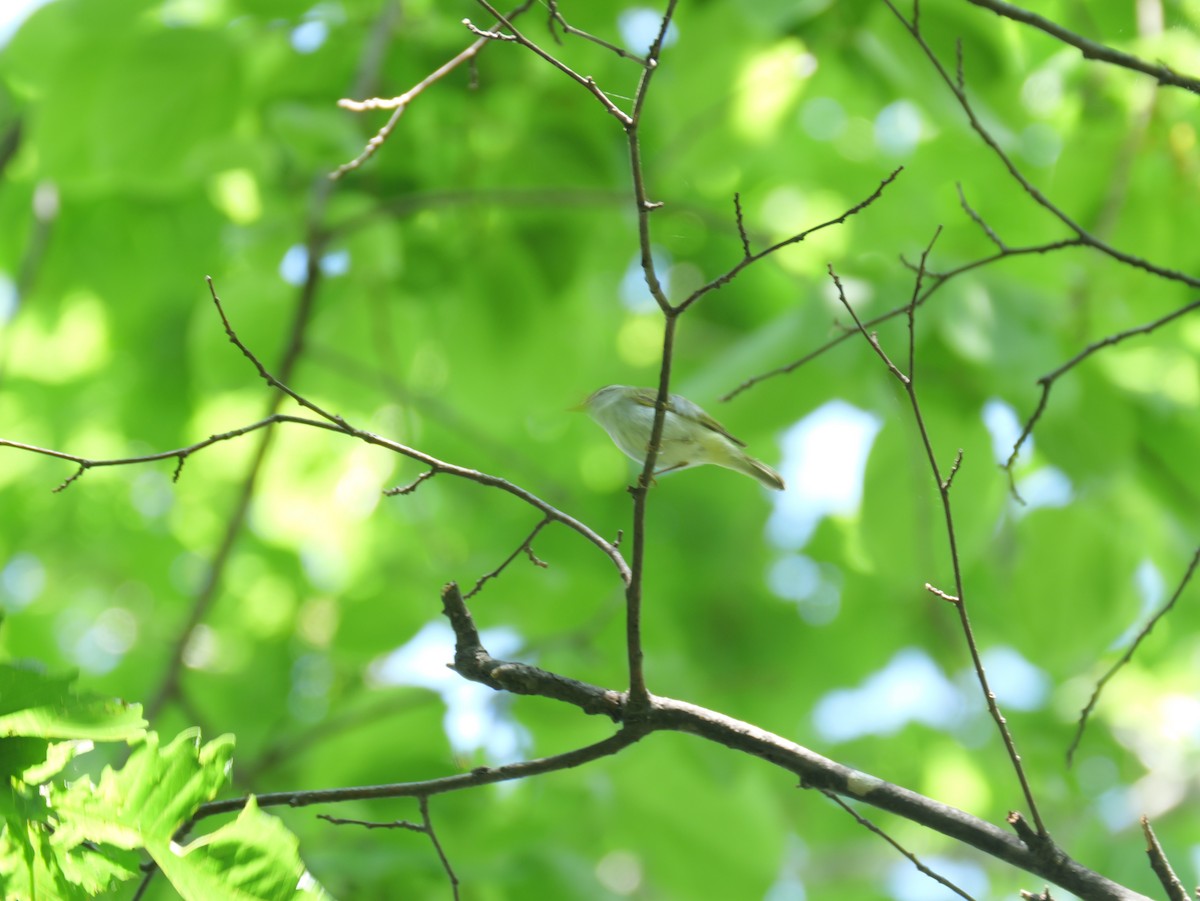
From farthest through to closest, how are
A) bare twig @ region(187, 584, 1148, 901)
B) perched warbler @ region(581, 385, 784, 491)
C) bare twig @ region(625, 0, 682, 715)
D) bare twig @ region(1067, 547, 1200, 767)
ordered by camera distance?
perched warbler @ region(581, 385, 784, 491) → bare twig @ region(1067, 547, 1200, 767) → bare twig @ region(187, 584, 1148, 901) → bare twig @ region(625, 0, 682, 715)

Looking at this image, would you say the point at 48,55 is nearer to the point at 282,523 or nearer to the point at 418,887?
the point at 418,887

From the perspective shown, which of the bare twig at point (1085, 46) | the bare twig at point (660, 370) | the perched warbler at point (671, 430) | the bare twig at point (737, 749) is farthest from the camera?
the perched warbler at point (671, 430)


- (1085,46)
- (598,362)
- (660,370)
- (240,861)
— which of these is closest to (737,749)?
(660,370)

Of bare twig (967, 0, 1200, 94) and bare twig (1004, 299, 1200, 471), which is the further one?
bare twig (1004, 299, 1200, 471)

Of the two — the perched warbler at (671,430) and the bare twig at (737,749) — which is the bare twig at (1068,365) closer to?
the perched warbler at (671,430)

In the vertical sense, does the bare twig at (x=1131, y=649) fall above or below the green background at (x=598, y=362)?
below

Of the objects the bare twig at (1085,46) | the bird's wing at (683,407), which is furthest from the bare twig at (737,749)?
the bare twig at (1085,46)

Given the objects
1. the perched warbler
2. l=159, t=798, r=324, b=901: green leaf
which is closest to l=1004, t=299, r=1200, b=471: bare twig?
the perched warbler

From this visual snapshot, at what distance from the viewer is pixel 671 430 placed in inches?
92.5

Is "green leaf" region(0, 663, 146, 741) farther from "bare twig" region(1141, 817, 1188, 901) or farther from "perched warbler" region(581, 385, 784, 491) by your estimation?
"bare twig" region(1141, 817, 1188, 901)

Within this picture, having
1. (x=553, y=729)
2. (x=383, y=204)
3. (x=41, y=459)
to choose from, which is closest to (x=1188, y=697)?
(x=553, y=729)

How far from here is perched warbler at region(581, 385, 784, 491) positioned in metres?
2.22

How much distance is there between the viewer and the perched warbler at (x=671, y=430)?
222 centimetres

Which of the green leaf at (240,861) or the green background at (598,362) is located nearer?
the green leaf at (240,861)
